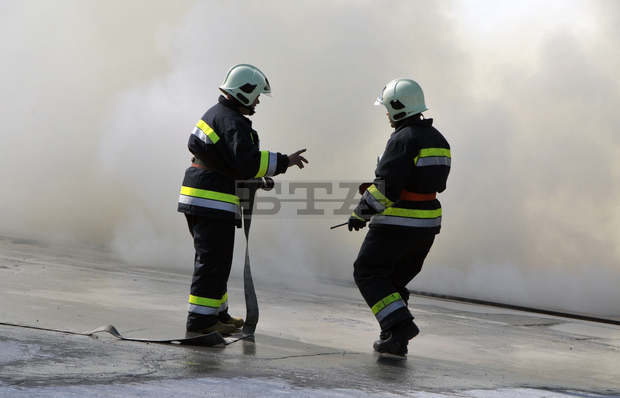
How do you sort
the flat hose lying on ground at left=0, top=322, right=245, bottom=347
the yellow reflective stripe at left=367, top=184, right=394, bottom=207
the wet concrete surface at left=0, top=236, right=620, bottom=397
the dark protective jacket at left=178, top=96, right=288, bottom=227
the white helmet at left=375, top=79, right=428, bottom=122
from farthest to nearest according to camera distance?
the white helmet at left=375, top=79, right=428, bottom=122 < the yellow reflective stripe at left=367, top=184, right=394, bottom=207 < the dark protective jacket at left=178, top=96, right=288, bottom=227 < the flat hose lying on ground at left=0, top=322, right=245, bottom=347 < the wet concrete surface at left=0, top=236, right=620, bottom=397

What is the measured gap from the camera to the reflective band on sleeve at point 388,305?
319 cm

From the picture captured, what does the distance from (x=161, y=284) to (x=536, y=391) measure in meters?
3.23

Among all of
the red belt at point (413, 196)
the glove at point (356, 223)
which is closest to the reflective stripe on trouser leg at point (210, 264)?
the glove at point (356, 223)

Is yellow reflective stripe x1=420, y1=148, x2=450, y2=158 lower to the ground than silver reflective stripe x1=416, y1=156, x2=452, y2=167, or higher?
higher

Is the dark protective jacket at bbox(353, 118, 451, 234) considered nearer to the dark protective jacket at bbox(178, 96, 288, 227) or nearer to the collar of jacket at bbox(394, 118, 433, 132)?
the collar of jacket at bbox(394, 118, 433, 132)

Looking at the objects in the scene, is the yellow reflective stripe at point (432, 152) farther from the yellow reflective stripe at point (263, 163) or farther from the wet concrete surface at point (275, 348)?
the wet concrete surface at point (275, 348)

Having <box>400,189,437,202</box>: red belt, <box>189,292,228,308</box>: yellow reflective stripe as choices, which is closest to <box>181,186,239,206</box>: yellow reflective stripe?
<box>189,292,228,308</box>: yellow reflective stripe

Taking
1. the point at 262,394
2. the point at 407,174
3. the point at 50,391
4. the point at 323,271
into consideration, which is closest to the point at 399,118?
the point at 407,174

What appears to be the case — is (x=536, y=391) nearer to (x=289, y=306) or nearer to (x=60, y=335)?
(x=60, y=335)

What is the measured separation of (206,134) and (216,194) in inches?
12.3

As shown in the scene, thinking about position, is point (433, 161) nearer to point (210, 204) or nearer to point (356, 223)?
point (356, 223)

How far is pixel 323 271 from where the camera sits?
7.64 metres

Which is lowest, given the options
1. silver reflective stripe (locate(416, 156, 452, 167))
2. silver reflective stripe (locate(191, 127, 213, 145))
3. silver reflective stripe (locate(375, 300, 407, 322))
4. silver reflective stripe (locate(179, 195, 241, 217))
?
silver reflective stripe (locate(375, 300, 407, 322))

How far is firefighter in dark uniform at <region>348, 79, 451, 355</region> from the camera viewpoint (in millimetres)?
3195
